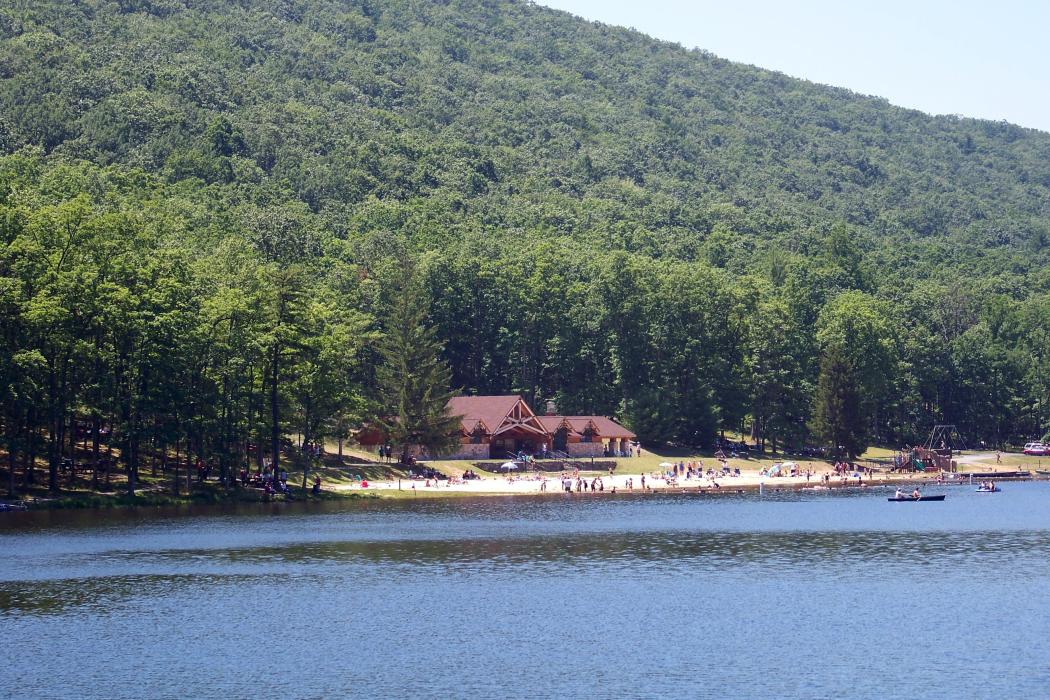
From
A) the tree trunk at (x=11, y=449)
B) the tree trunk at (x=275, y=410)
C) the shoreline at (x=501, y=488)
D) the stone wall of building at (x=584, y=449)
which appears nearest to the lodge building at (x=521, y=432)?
the stone wall of building at (x=584, y=449)

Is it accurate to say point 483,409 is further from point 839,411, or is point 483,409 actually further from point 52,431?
point 52,431

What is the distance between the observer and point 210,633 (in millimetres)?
52531

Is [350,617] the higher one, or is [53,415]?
[53,415]

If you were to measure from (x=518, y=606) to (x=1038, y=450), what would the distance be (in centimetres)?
12827

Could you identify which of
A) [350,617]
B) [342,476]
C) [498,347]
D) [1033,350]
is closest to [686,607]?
[350,617]

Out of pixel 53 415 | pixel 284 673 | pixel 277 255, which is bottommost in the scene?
pixel 284 673

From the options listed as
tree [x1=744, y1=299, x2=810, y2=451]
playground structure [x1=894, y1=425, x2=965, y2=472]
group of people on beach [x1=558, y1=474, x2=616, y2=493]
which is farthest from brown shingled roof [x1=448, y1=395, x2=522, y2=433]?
playground structure [x1=894, y1=425, x2=965, y2=472]

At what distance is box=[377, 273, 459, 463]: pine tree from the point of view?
128 meters

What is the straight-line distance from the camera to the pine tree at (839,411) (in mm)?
146875

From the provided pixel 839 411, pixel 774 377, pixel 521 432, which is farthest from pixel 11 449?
pixel 774 377

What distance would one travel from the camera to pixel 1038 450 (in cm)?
17012

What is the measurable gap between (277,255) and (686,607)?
115294 mm

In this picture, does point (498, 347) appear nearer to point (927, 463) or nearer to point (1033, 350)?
point (927, 463)

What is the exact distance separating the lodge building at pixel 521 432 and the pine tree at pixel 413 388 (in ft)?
9.21
